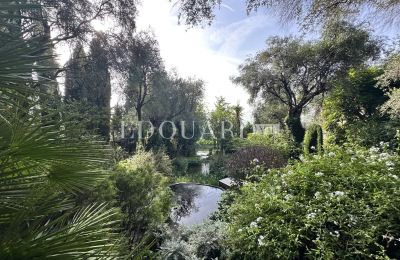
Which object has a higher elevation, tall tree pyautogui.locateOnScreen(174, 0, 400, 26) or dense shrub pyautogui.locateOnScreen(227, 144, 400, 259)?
tall tree pyautogui.locateOnScreen(174, 0, 400, 26)

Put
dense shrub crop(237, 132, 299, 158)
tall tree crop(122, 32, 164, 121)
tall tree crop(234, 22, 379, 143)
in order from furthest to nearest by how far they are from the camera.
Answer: tall tree crop(234, 22, 379, 143)
dense shrub crop(237, 132, 299, 158)
tall tree crop(122, 32, 164, 121)

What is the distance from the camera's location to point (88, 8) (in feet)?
22.3

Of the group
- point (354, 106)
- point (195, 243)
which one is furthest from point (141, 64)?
point (354, 106)

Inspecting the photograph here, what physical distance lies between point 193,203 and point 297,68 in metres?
11.1

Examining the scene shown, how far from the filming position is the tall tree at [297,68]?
12.8m

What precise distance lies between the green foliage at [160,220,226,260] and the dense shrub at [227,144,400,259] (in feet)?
1.33

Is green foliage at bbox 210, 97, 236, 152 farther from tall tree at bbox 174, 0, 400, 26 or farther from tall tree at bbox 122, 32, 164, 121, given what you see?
tall tree at bbox 174, 0, 400, 26

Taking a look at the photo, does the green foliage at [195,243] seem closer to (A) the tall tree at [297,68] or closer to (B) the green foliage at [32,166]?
(B) the green foliage at [32,166]

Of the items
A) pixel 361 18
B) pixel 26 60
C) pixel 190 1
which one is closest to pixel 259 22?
pixel 190 1

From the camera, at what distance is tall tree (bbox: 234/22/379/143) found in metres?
12.8

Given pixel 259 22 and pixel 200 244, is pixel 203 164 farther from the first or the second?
pixel 200 244

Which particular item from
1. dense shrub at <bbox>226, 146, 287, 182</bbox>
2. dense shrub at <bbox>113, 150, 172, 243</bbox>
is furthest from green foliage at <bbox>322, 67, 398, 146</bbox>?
dense shrub at <bbox>113, 150, 172, 243</bbox>

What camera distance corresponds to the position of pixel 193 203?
6926mm

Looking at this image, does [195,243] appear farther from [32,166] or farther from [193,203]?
[32,166]
